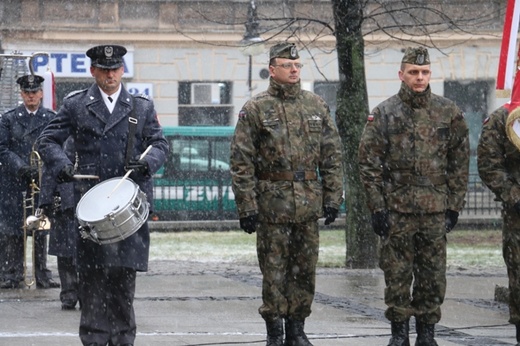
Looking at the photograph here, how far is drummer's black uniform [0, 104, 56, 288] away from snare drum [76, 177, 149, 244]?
198 inches

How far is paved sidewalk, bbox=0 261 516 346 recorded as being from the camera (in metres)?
9.15

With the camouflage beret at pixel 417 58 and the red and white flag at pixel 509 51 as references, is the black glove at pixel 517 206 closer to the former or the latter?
the camouflage beret at pixel 417 58

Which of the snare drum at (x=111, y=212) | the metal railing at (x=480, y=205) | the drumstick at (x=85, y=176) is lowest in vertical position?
the metal railing at (x=480, y=205)

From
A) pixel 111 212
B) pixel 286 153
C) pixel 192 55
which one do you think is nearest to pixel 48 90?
pixel 286 153

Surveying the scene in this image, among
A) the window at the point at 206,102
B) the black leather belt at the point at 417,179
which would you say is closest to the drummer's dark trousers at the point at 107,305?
the black leather belt at the point at 417,179

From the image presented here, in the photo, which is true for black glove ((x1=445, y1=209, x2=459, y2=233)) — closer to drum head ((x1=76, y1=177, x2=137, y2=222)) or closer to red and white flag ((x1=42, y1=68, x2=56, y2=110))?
drum head ((x1=76, y1=177, x2=137, y2=222))

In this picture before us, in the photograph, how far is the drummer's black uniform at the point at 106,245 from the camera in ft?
25.7

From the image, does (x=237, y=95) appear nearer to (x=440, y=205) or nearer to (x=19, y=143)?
(x=19, y=143)

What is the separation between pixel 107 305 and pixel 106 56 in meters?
1.55

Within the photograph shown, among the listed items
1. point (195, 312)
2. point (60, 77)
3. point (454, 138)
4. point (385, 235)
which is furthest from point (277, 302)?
point (60, 77)

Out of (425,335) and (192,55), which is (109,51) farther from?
(192,55)

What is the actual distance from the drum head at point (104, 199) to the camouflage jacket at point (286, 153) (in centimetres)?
107

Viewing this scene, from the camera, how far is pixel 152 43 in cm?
3347

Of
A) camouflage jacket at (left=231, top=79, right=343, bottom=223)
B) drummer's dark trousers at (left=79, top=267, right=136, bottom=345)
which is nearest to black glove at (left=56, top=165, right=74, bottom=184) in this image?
drummer's dark trousers at (left=79, top=267, right=136, bottom=345)
